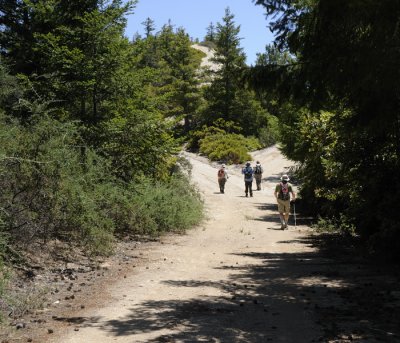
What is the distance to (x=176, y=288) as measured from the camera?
345 inches

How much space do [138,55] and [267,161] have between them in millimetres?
30747

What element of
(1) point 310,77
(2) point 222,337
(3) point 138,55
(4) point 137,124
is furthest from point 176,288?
(3) point 138,55

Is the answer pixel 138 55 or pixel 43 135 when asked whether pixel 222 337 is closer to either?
pixel 43 135

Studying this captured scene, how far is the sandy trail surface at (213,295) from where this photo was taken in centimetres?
627

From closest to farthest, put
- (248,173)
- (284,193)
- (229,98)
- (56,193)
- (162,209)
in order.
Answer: (56,193), (162,209), (284,193), (248,173), (229,98)

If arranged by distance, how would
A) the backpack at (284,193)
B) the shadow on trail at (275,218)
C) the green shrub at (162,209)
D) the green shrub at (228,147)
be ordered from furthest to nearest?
1. the green shrub at (228,147)
2. the shadow on trail at (275,218)
3. the backpack at (284,193)
4. the green shrub at (162,209)

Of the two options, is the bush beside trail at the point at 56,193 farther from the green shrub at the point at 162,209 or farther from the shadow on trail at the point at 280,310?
the shadow on trail at the point at 280,310

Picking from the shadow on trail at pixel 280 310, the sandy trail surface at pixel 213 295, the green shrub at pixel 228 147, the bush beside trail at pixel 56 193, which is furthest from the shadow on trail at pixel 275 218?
the green shrub at pixel 228 147

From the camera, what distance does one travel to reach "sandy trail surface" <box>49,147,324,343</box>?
20.6 feet

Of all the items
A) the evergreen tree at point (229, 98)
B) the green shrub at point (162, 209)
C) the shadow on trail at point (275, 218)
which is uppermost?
the evergreen tree at point (229, 98)

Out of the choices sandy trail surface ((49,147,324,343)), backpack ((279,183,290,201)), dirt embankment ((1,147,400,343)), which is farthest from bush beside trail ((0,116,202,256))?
backpack ((279,183,290,201))

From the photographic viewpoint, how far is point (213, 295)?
8273 mm

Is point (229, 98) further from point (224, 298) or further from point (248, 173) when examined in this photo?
point (224, 298)

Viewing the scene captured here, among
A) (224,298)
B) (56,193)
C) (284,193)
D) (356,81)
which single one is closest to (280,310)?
(224,298)
